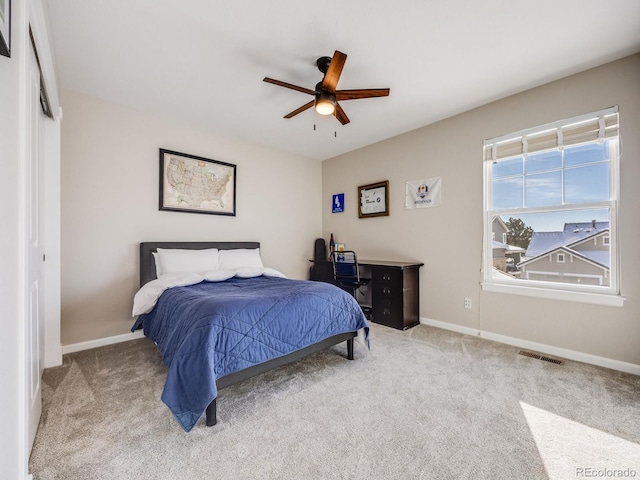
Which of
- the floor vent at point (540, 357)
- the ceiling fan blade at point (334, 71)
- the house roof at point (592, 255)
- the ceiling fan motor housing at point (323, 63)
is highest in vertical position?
the ceiling fan motor housing at point (323, 63)

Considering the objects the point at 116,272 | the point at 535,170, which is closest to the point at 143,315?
the point at 116,272

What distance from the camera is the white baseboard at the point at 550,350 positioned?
92.5 inches

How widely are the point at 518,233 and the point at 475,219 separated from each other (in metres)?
0.43

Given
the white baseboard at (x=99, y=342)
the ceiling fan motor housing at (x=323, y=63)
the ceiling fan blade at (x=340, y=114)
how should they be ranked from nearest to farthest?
the ceiling fan motor housing at (x=323, y=63), the ceiling fan blade at (x=340, y=114), the white baseboard at (x=99, y=342)

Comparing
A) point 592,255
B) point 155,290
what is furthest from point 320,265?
point 592,255

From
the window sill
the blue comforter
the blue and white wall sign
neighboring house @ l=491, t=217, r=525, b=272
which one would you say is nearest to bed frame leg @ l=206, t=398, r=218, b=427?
the blue comforter

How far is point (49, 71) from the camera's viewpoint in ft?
6.42

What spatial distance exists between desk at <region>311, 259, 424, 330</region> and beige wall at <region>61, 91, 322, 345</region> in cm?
208

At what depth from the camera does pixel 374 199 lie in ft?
14.0

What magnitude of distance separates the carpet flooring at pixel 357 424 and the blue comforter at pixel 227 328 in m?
0.27

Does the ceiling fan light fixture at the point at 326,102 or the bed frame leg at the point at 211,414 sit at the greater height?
the ceiling fan light fixture at the point at 326,102

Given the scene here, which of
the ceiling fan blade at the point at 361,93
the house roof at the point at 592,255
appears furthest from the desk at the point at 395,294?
the ceiling fan blade at the point at 361,93

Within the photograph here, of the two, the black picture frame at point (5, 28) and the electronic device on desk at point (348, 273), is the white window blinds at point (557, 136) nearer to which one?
the electronic device on desk at point (348, 273)

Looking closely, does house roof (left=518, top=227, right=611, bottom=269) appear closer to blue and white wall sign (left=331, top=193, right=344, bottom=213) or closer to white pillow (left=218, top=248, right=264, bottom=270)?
blue and white wall sign (left=331, top=193, right=344, bottom=213)
